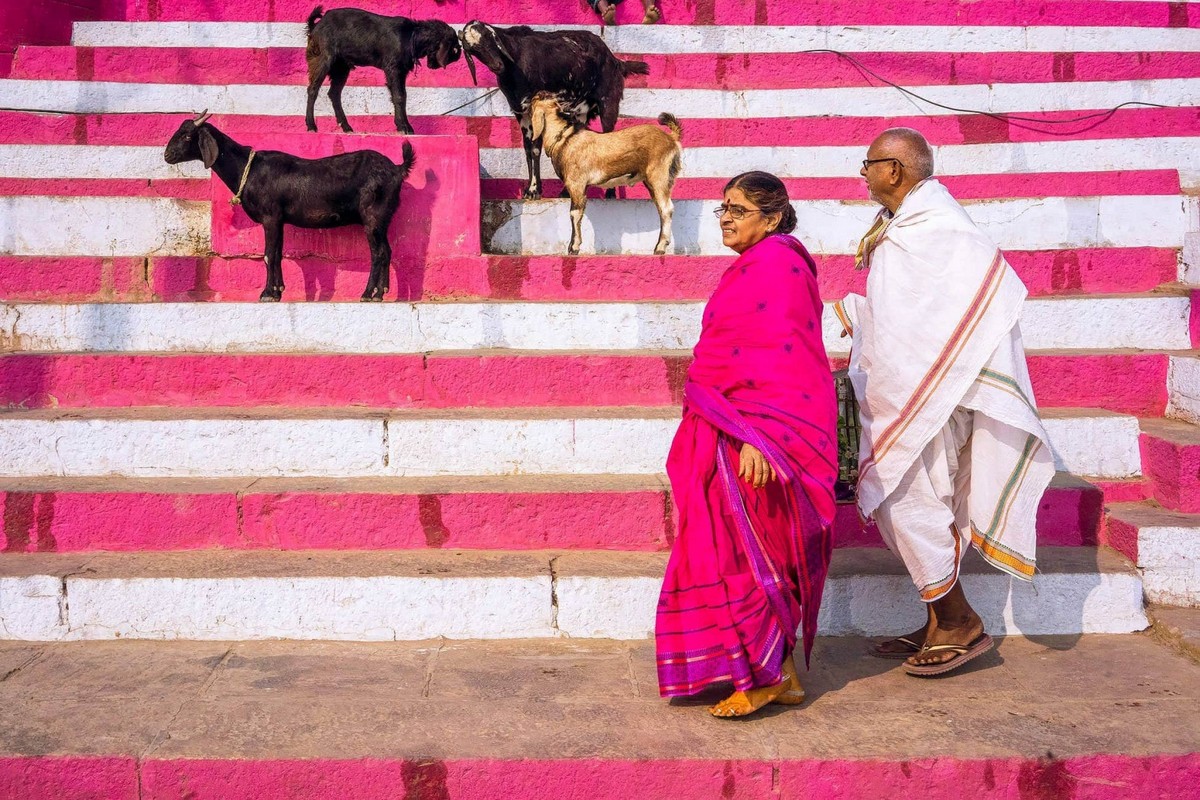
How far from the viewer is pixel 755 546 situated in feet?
10.1

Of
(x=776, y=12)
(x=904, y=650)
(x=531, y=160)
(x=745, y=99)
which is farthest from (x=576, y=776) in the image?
(x=776, y=12)

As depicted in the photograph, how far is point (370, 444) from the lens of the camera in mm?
4355

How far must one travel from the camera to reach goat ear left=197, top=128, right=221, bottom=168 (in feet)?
17.7

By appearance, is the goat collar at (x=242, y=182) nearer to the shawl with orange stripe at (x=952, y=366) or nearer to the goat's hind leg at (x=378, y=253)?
the goat's hind leg at (x=378, y=253)

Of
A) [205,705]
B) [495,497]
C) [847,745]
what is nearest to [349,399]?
[495,497]

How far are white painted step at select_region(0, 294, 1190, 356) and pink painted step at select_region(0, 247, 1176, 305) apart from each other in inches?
14.3

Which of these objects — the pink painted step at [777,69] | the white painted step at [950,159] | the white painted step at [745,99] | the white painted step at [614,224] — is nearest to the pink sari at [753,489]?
the white painted step at [614,224]

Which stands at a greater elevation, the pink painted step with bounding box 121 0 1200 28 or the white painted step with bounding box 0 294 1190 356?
the pink painted step with bounding box 121 0 1200 28

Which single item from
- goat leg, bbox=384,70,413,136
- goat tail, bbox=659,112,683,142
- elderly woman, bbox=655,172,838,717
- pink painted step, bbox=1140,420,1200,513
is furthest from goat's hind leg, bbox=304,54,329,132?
pink painted step, bbox=1140,420,1200,513

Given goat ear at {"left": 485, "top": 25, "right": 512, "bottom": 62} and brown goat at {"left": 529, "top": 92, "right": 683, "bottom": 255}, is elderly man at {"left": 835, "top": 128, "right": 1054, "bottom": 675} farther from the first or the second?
goat ear at {"left": 485, "top": 25, "right": 512, "bottom": 62}

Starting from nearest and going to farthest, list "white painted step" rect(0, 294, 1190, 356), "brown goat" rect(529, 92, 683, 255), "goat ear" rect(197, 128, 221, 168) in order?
"white painted step" rect(0, 294, 1190, 356), "goat ear" rect(197, 128, 221, 168), "brown goat" rect(529, 92, 683, 255)

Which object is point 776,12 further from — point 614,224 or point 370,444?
point 370,444

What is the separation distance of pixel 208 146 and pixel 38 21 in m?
3.99

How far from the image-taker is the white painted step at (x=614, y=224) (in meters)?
5.93
